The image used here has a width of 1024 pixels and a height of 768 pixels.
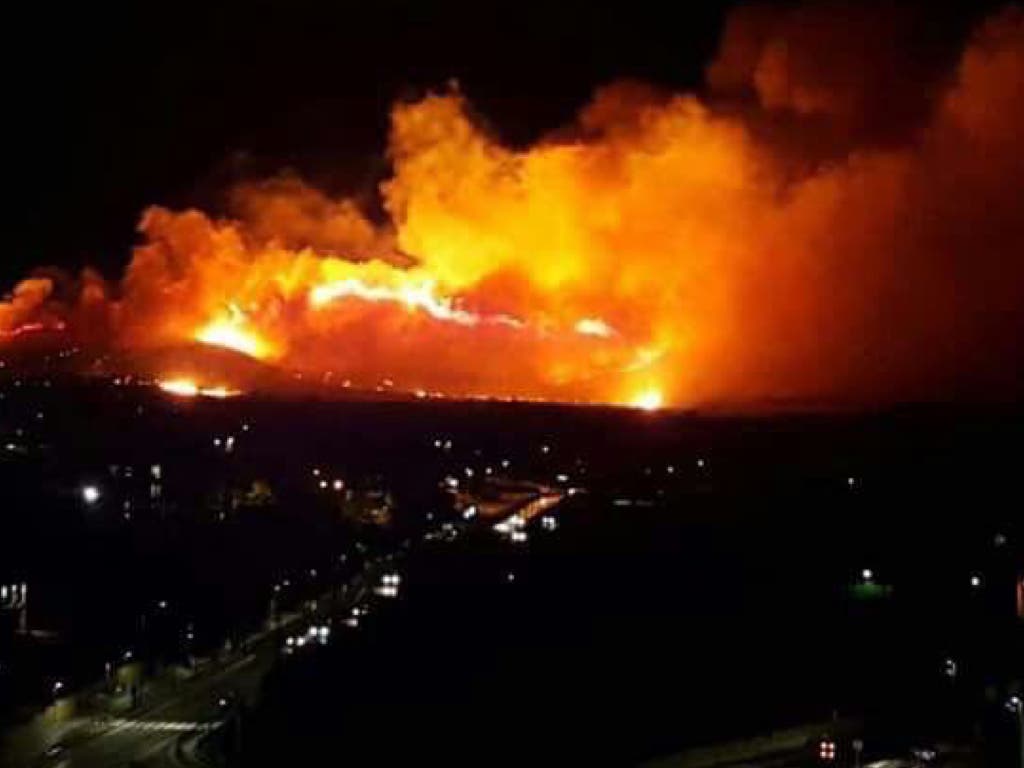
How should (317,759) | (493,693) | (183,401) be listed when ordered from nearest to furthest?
(317,759) → (493,693) → (183,401)

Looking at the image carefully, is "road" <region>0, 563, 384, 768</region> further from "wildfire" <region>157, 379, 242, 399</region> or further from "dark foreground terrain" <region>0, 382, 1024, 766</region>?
"wildfire" <region>157, 379, 242, 399</region>

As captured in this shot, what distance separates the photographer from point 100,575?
24.5 m

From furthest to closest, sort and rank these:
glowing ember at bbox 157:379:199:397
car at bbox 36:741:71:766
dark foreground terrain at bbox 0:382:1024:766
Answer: glowing ember at bbox 157:379:199:397 < dark foreground terrain at bbox 0:382:1024:766 < car at bbox 36:741:71:766

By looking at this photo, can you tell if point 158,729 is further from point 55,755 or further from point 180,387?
point 180,387

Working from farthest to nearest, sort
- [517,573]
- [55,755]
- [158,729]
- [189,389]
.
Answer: [189,389] < [517,573] < [158,729] < [55,755]

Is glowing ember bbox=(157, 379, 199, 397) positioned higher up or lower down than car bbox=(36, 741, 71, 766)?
higher up

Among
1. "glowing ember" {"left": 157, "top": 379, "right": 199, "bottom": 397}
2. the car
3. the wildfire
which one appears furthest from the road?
"glowing ember" {"left": 157, "top": 379, "right": 199, "bottom": 397}

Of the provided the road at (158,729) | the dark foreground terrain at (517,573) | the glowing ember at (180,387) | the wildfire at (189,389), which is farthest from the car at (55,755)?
the glowing ember at (180,387)

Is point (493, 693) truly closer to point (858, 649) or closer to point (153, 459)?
point (858, 649)

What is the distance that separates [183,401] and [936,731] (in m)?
19.3

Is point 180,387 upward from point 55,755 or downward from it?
upward

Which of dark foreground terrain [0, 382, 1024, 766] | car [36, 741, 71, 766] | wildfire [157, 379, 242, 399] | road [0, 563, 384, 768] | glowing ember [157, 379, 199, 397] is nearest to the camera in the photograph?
car [36, 741, 71, 766]

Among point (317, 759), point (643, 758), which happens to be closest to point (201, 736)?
point (317, 759)

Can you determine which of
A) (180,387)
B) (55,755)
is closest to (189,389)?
(180,387)
